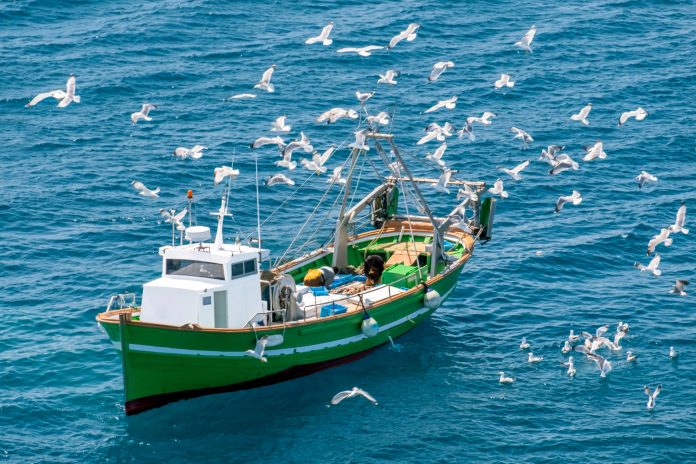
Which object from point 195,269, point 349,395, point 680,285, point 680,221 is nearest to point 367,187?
point 680,221

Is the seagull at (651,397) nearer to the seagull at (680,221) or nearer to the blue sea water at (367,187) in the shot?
the blue sea water at (367,187)

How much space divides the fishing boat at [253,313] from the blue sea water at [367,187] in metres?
0.98

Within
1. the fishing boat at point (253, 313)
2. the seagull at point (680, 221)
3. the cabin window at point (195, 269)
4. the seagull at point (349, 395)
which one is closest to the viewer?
the seagull at point (349, 395)

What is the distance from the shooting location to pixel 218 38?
8588cm

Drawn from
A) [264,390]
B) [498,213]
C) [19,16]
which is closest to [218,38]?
[19,16]

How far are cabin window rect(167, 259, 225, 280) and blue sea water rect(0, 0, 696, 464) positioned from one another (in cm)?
444

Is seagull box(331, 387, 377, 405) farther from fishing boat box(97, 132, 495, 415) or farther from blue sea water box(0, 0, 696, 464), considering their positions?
fishing boat box(97, 132, 495, 415)

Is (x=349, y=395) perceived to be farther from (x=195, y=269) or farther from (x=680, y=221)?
(x=680, y=221)

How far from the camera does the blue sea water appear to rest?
144ft

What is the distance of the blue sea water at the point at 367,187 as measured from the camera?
4397cm

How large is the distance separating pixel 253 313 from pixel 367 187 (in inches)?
852

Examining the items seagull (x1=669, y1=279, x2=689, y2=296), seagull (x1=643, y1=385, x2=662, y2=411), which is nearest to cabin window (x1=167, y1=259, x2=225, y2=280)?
seagull (x1=643, y1=385, x2=662, y2=411)

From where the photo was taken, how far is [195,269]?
45438mm

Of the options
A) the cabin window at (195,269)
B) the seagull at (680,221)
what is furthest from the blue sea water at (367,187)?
the cabin window at (195,269)
